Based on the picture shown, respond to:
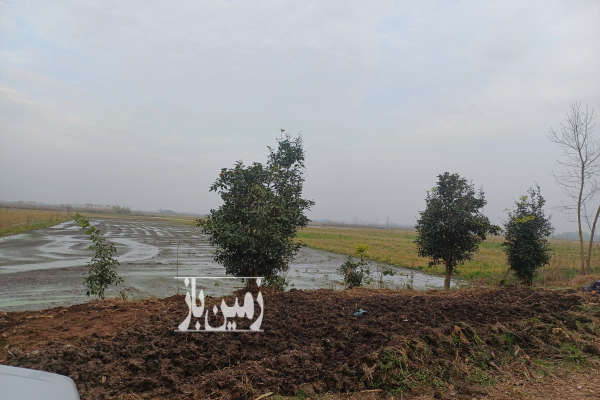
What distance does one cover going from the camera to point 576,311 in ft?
19.2

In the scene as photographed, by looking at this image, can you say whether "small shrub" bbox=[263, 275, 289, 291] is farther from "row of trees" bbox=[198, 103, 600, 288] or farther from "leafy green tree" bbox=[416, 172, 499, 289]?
"leafy green tree" bbox=[416, 172, 499, 289]

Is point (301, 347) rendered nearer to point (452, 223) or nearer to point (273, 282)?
point (273, 282)

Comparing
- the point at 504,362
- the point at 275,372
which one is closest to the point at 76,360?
Result: the point at 275,372

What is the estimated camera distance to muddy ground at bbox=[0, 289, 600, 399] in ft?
10.9

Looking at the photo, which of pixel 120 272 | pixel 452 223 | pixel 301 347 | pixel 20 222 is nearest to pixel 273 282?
pixel 301 347

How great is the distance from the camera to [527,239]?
11367mm

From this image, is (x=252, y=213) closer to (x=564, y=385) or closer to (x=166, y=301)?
(x=166, y=301)

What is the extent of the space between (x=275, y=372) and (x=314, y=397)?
1.57 ft

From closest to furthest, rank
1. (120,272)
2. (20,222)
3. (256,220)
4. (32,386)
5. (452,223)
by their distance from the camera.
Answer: (32,386) → (256,220) → (452,223) → (120,272) → (20,222)

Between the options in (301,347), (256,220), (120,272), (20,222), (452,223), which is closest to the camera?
(301,347)

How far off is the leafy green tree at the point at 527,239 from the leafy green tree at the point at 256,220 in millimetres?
7882

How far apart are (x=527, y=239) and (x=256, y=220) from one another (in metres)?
9.47

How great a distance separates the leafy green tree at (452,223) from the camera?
948 centimetres

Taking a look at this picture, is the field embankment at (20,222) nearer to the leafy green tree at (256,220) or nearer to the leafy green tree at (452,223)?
the leafy green tree at (256,220)
